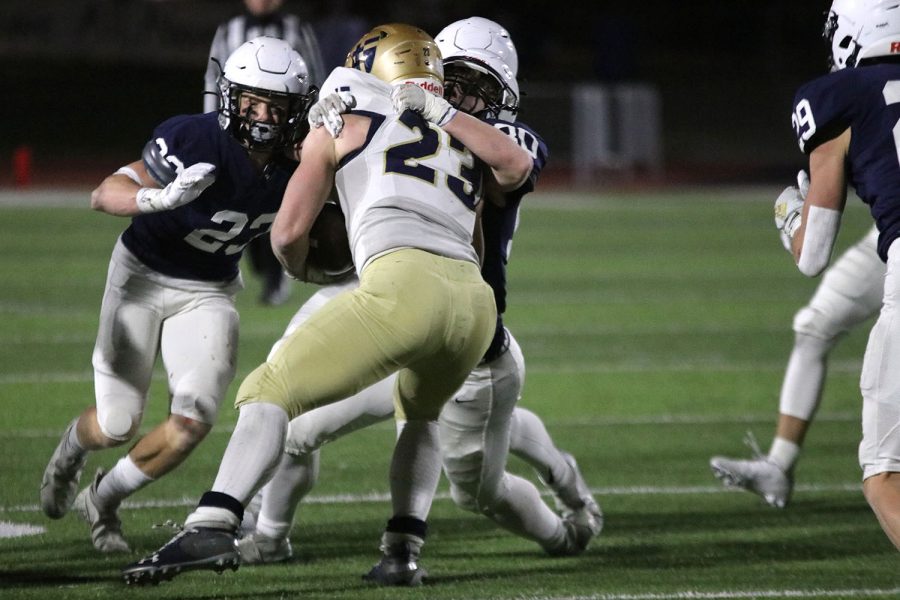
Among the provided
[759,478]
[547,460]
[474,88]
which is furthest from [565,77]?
[474,88]

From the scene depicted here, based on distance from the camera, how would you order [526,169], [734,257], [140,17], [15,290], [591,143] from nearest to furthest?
[526,169]
[15,290]
[734,257]
[591,143]
[140,17]

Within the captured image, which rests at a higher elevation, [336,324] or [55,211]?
[336,324]

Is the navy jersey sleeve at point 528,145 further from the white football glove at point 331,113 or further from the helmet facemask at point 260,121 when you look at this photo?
the helmet facemask at point 260,121

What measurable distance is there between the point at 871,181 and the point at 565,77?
65.9 ft

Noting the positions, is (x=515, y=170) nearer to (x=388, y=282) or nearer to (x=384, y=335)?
(x=388, y=282)

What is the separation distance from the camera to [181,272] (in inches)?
170

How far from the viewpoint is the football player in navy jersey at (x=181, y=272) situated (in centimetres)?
408

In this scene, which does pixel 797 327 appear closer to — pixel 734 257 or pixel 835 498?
pixel 835 498

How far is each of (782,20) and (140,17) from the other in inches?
402

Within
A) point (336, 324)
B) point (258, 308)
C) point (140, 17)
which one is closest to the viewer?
A: point (336, 324)

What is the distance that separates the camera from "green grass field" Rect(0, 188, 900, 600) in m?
3.99

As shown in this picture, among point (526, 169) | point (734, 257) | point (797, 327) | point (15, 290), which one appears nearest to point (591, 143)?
point (734, 257)

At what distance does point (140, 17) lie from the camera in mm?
21531

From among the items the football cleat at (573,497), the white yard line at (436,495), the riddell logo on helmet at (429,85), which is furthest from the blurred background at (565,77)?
the riddell logo on helmet at (429,85)
